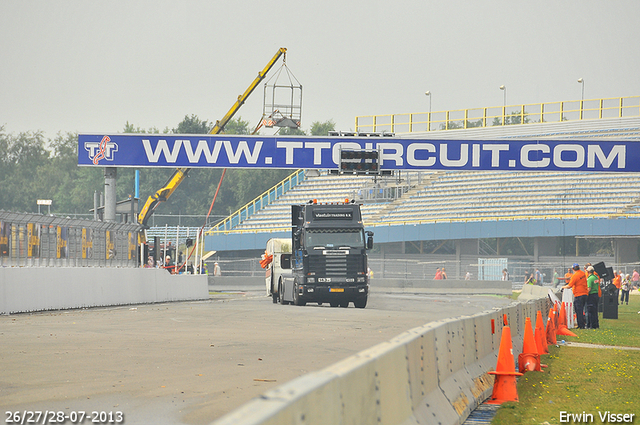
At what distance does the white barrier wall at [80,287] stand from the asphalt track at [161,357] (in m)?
0.68

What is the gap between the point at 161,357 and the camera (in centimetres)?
1212

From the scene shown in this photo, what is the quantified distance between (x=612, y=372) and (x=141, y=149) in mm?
25453

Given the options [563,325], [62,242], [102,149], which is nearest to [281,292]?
[102,149]

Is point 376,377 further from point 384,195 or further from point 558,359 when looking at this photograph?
point 384,195

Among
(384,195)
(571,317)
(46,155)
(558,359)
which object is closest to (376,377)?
(558,359)

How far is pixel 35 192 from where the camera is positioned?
10962 centimetres

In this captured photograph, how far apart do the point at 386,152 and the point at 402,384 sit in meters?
28.7

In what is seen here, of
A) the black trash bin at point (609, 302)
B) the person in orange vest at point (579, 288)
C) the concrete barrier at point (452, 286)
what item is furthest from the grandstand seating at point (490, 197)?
the person in orange vest at point (579, 288)

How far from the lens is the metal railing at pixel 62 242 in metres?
21.6

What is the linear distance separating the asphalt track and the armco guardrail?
74.4 inches

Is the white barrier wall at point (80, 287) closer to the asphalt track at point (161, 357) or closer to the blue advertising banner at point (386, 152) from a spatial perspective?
the asphalt track at point (161, 357)

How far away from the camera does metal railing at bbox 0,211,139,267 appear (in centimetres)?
2164

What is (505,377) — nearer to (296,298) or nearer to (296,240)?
(296,240)

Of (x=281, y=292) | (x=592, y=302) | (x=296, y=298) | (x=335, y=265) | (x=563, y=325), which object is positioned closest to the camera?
(x=563, y=325)
